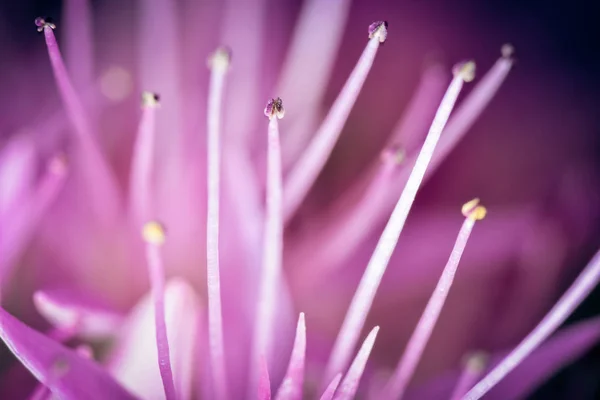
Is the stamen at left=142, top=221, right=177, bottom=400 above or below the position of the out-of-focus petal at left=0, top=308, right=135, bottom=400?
above

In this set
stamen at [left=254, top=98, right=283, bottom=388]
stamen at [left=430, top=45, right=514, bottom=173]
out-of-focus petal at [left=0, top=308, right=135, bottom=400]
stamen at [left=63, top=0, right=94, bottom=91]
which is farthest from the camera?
stamen at [left=63, top=0, right=94, bottom=91]

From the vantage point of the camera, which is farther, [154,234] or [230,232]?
[230,232]

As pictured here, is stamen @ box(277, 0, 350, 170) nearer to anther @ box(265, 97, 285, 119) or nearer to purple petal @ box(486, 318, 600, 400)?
anther @ box(265, 97, 285, 119)

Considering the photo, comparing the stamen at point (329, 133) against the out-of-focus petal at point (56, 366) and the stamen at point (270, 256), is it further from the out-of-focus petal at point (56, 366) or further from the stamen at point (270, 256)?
the out-of-focus petal at point (56, 366)

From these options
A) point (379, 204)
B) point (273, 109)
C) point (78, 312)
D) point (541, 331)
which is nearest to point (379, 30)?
point (273, 109)

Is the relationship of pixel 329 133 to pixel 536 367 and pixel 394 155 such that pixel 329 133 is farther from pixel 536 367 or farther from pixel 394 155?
pixel 536 367

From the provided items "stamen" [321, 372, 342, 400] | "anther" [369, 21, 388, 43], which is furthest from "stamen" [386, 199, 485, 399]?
"anther" [369, 21, 388, 43]

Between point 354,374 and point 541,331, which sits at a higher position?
point 541,331

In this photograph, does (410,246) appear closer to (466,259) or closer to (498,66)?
(466,259)
